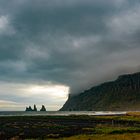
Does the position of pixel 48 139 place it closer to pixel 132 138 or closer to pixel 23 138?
pixel 23 138

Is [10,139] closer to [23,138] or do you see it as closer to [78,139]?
[23,138]

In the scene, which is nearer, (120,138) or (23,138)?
(120,138)

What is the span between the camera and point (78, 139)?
7444 cm

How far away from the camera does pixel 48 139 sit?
7694 cm

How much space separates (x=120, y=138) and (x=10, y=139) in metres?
25.0

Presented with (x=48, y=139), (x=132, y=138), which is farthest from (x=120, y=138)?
(x=48, y=139)

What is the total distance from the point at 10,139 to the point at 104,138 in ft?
70.7

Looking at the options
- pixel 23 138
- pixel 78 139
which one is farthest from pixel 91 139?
pixel 23 138

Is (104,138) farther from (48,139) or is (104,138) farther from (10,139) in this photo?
(10,139)

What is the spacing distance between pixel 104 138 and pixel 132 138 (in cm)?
610

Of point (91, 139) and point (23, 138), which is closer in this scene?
point (91, 139)

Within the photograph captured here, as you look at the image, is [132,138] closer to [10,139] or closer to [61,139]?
[61,139]

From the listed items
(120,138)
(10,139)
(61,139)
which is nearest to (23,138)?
(10,139)

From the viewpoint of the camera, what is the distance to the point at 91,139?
73.1m
